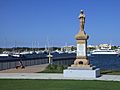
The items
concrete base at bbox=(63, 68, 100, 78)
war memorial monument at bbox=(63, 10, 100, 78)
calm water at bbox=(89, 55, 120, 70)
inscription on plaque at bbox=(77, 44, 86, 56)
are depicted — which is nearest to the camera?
concrete base at bbox=(63, 68, 100, 78)

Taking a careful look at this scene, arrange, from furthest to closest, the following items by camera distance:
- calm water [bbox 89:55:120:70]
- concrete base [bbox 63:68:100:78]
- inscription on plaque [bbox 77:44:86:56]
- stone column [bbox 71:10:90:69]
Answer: calm water [bbox 89:55:120:70]
inscription on plaque [bbox 77:44:86:56]
stone column [bbox 71:10:90:69]
concrete base [bbox 63:68:100:78]

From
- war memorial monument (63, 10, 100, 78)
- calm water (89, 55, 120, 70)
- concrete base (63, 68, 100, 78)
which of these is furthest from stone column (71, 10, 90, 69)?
calm water (89, 55, 120, 70)

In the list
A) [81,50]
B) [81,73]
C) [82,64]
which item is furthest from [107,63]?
[81,73]

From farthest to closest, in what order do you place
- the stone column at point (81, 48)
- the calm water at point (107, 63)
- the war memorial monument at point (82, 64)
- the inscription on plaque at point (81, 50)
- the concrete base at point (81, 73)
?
the calm water at point (107, 63) < the inscription on plaque at point (81, 50) < the stone column at point (81, 48) < the war memorial monument at point (82, 64) < the concrete base at point (81, 73)

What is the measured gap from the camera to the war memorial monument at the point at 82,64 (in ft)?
99.8

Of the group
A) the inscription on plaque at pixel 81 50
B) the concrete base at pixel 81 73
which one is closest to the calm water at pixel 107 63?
the inscription on plaque at pixel 81 50

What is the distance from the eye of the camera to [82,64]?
3116 centimetres

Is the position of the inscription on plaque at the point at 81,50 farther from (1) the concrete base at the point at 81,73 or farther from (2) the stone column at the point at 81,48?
(1) the concrete base at the point at 81,73

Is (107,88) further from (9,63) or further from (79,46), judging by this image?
Result: (9,63)

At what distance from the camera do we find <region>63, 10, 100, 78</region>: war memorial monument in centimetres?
3041

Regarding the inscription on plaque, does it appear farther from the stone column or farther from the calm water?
the calm water

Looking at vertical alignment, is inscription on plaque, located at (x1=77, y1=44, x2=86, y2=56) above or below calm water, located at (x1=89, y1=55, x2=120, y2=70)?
above

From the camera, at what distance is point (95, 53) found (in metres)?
195

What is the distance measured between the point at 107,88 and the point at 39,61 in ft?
139
